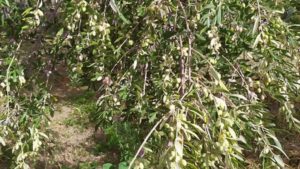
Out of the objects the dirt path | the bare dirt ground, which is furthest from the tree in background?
the dirt path

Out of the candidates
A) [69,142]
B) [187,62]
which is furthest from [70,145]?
[187,62]

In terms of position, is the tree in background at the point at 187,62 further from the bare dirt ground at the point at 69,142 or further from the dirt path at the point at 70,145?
the dirt path at the point at 70,145

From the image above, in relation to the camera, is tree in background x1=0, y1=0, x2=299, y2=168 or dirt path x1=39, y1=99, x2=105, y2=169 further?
dirt path x1=39, y1=99, x2=105, y2=169

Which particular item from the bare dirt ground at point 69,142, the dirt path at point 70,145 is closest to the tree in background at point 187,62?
the bare dirt ground at point 69,142

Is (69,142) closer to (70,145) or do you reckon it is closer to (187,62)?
(70,145)

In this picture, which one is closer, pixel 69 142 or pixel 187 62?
pixel 187 62

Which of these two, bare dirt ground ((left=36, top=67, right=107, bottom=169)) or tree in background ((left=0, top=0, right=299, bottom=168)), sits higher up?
tree in background ((left=0, top=0, right=299, bottom=168))

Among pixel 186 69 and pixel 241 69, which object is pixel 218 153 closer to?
pixel 186 69

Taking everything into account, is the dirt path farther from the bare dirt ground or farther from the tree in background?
the tree in background

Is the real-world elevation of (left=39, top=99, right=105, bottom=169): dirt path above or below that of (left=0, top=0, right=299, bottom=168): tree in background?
below

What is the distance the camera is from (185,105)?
1.36 metres

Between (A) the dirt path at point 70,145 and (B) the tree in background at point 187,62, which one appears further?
(A) the dirt path at point 70,145

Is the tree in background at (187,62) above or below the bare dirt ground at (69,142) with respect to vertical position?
above

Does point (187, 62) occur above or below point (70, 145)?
above
